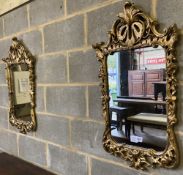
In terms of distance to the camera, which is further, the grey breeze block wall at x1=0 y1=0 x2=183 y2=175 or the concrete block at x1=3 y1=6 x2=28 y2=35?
the concrete block at x1=3 y1=6 x2=28 y2=35

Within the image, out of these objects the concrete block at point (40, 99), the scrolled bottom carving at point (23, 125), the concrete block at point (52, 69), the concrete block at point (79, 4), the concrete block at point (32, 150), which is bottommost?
the concrete block at point (32, 150)

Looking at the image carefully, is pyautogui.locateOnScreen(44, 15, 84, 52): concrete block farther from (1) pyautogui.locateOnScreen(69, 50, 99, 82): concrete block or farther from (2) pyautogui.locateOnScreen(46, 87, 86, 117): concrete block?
(2) pyautogui.locateOnScreen(46, 87, 86, 117): concrete block

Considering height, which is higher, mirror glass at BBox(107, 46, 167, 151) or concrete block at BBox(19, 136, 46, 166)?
mirror glass at BBox(107, 46, 167, 151)

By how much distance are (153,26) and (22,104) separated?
118cm

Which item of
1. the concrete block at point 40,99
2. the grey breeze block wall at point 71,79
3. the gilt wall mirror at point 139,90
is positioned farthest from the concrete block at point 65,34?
the concrete block at point 40,99

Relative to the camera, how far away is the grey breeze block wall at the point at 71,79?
1.18 meters

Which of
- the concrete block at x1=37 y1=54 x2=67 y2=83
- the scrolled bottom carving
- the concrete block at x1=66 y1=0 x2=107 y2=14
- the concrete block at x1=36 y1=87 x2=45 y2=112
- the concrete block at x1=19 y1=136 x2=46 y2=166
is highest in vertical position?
the concrete block at x1=66 y1=0 x2=107 y2=14

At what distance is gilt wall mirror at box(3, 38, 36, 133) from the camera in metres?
1.69

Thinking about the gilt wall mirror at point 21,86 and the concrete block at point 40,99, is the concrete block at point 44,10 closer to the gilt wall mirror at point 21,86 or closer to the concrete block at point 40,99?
the gilt wall mirror at point 21,86

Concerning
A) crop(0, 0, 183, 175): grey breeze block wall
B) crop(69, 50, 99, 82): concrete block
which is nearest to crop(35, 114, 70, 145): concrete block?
crop(0, 0, 183, 175): grey breeze block wall

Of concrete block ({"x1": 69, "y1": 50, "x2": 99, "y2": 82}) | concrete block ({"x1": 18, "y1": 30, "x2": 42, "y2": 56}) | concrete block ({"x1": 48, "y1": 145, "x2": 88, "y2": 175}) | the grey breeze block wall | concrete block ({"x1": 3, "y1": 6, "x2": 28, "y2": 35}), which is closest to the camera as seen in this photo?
the grey breeze block wall

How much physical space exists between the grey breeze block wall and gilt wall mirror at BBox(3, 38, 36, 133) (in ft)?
0.16

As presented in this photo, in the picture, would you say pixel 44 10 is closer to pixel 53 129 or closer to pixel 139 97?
pixel 53 129

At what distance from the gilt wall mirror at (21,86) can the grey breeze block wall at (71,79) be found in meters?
0.05
